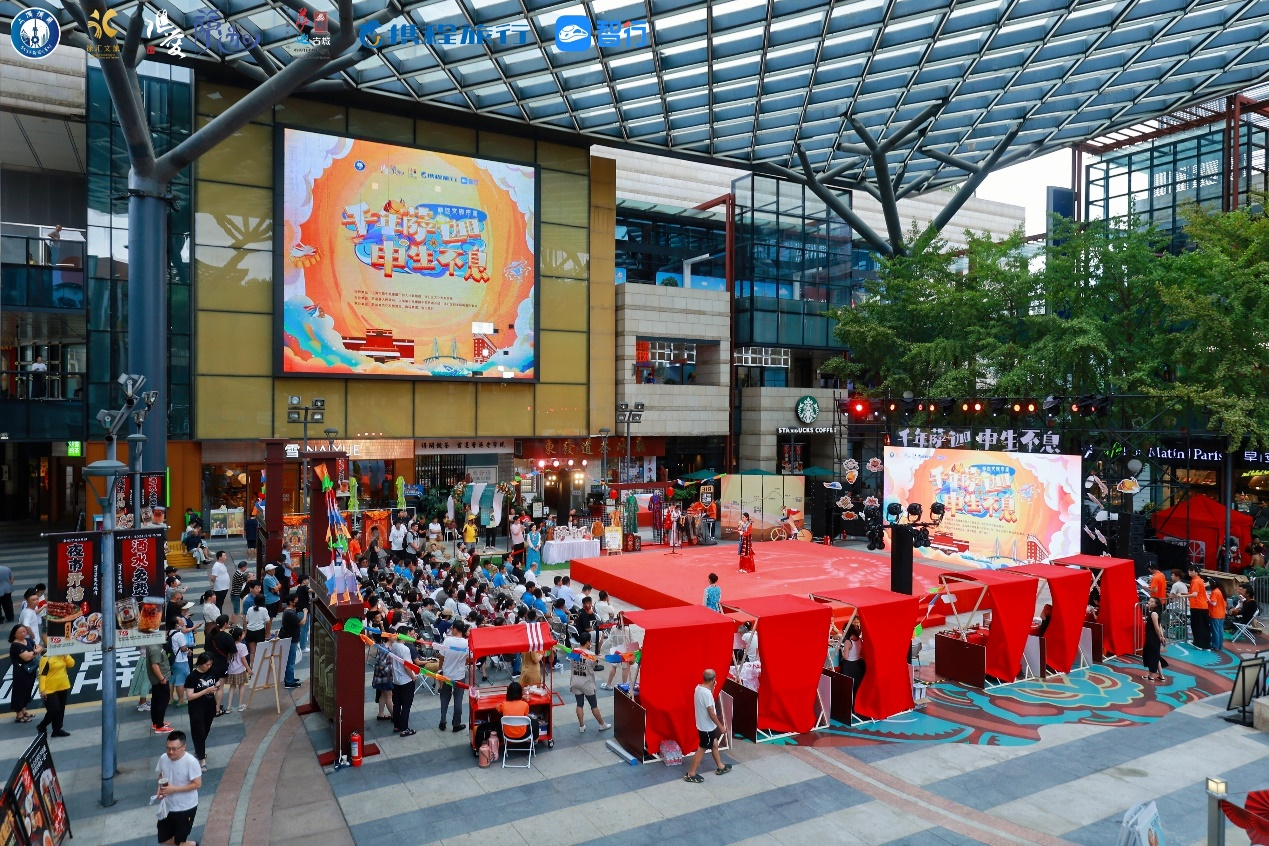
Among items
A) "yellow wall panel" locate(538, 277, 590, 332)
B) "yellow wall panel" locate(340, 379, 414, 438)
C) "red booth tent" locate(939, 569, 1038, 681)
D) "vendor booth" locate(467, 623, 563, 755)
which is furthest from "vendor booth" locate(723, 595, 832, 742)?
"yellow wall panel" locate(538, 277, 590, 332)

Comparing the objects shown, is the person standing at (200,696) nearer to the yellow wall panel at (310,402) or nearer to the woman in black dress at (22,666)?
the woman in black dress at (22,666)

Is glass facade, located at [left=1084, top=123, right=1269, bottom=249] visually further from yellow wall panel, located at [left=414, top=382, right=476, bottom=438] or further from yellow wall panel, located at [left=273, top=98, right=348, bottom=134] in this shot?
yellow wall panel, located at [left=273, top=98, right=348, bottom=134]

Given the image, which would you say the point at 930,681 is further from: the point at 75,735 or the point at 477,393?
the point at 477,393

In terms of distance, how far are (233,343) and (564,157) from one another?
14.7 meters

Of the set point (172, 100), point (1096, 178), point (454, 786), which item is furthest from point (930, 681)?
point (1096, 178)

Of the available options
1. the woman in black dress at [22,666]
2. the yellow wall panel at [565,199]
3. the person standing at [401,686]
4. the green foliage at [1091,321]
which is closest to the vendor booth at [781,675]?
the person standing at [401,686]

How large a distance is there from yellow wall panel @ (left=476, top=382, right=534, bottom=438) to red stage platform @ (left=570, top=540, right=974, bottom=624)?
8.25 m

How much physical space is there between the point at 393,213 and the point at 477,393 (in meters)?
7.36

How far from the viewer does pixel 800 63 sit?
89.1 ft

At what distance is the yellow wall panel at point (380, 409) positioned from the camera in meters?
30.1

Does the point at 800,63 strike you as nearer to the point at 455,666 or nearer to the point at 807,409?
the point at 807,409

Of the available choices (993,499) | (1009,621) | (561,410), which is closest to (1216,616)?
(1009,621)

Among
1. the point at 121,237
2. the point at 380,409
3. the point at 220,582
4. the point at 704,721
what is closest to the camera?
the point at 704,721

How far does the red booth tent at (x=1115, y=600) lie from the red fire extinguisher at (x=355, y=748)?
13881 millimetres
